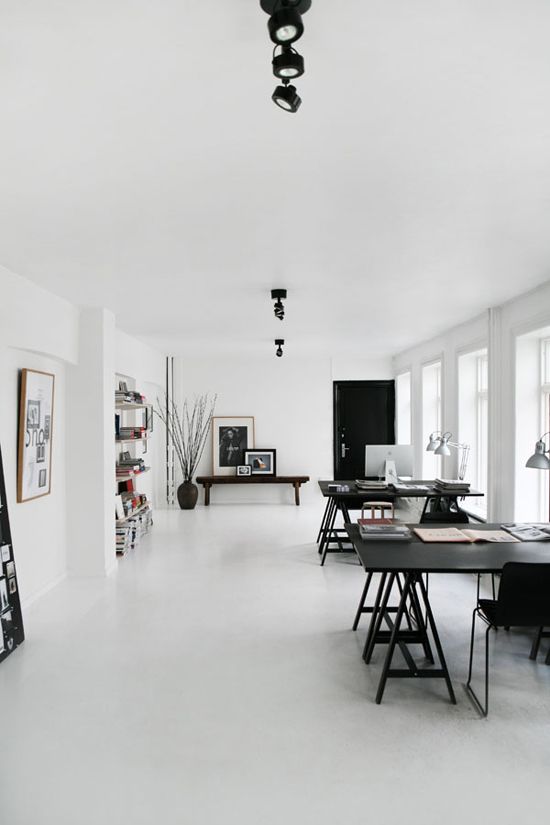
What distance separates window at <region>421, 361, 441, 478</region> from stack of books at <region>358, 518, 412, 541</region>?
15.5 feet

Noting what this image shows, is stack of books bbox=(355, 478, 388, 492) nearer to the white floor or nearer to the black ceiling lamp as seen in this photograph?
the white floor

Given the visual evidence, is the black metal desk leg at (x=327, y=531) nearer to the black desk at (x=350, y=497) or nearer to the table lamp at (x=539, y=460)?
the black desk at (x=350, y=497)

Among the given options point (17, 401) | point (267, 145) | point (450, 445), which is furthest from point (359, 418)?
point (267, 145)

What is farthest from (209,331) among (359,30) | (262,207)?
(359,30)

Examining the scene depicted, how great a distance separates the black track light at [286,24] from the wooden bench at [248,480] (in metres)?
8.80

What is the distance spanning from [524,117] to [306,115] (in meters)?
0.78

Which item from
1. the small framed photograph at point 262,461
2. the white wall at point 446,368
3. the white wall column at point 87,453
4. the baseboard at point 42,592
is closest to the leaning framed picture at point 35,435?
the white wall column at point 87,453

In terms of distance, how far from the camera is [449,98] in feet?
6.19

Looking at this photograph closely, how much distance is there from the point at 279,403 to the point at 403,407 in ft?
7.35

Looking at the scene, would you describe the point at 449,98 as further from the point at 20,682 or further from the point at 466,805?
the point at 20,682

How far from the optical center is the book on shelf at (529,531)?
12.0ft

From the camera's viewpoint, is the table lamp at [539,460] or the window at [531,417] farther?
the window at [531,417]

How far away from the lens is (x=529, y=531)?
12.6ft

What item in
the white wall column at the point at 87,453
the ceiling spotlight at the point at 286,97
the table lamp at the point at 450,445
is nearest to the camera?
the ceiling spotlight at the point at 286,97
